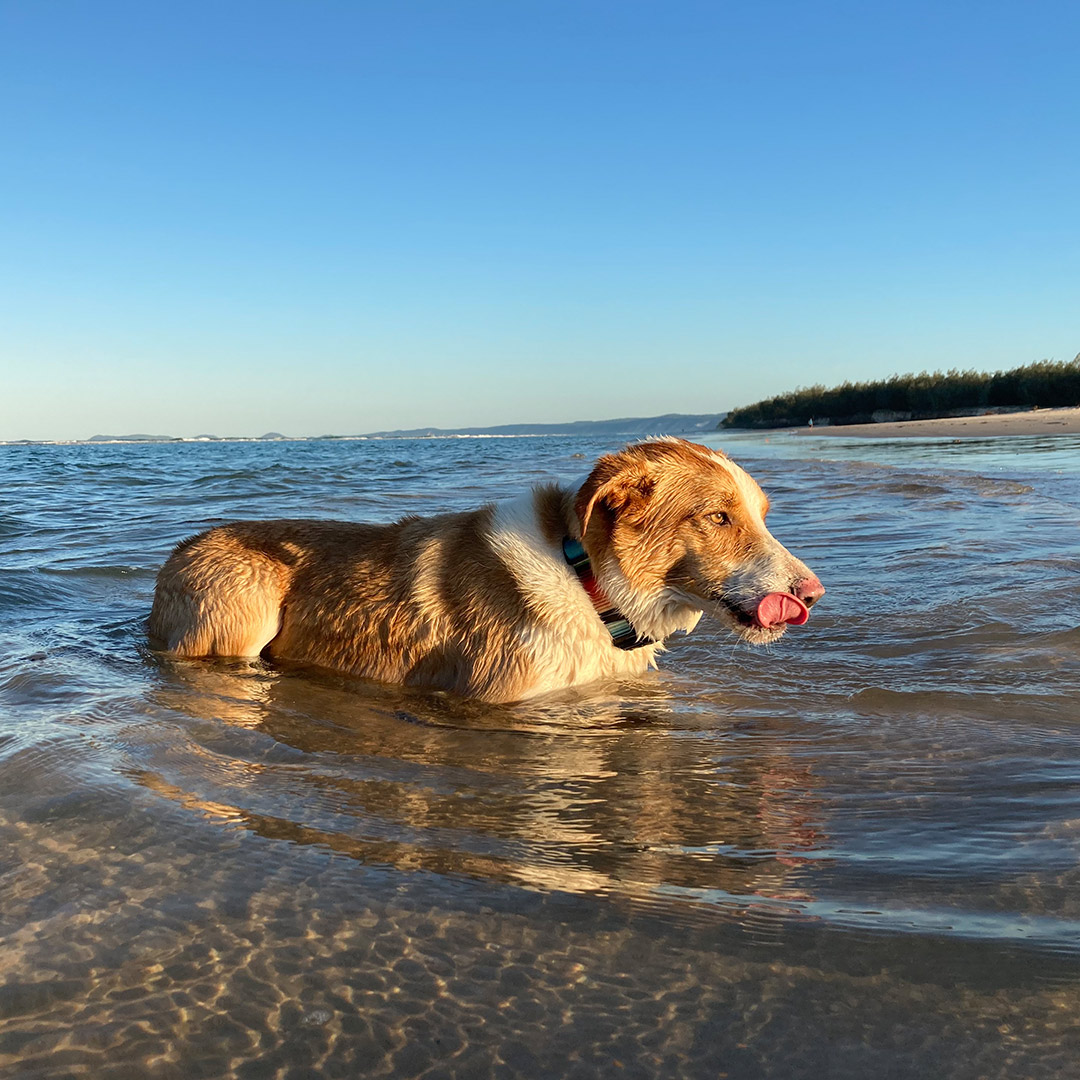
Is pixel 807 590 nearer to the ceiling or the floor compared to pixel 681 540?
nearer to the floor

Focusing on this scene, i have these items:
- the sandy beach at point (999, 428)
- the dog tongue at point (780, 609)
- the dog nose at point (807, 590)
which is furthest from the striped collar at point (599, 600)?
the sandy beach at point (999, 428)

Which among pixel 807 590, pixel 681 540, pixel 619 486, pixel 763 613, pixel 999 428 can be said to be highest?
pixel 999 428

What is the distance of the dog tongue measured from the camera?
404 cm

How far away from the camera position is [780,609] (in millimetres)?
4070

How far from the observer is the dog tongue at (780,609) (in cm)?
404

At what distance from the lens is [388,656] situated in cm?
487

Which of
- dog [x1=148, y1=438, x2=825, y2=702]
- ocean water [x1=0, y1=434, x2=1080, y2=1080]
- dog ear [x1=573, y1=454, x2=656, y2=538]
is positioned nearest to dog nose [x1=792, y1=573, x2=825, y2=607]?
dog [x1=148, y1=438, x2=825, y2=702]

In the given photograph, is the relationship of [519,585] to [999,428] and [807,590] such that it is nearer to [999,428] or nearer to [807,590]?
[807,590]

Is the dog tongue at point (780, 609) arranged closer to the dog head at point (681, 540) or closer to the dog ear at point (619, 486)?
the dog head at point (681, 540)

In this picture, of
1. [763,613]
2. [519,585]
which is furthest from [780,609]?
[519,585]

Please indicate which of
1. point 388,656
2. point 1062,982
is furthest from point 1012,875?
point 388,656

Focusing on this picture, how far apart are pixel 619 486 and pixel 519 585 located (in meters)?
0.77

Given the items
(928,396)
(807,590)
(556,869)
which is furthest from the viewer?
(928,396)

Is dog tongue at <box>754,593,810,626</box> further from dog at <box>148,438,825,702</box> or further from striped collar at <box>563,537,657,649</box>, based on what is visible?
striped collar at <box>563,537,657,649</box>
